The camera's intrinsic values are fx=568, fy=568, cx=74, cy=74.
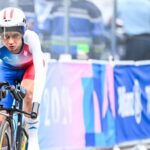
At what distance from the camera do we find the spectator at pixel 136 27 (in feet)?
49.4

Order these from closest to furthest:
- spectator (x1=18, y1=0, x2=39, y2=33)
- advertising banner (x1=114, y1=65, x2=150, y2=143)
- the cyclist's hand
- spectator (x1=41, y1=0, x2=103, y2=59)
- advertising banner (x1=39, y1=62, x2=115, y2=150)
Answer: the cyclist's hand
advertising banner (x1=39, y1=62, x2=115, y2=150)
spectator (x1=18, y1=0, x2=39, y2=33)
advertising banner (x1=114, y1=65, x2=150, y2=143)
spectator (x1=41, y1=0, x2=103, y2=59)

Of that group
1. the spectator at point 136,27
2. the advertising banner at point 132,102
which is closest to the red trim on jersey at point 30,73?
the advertising banner at point 132,102

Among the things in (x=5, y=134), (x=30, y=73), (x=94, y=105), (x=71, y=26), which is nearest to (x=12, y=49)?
(x=30, y=73)

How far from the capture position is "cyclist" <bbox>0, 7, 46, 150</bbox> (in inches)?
235

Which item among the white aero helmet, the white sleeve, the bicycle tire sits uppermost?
the white aero helmet

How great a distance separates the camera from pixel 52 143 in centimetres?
909

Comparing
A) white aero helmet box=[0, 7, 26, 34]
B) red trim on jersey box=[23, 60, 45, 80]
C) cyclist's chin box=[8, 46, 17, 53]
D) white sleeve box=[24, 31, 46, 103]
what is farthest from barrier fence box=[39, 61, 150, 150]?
white aero helmet box=[0, 7, 26, 34]

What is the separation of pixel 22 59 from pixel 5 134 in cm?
107

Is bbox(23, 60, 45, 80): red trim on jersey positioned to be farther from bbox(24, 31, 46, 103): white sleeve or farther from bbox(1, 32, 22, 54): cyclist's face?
bbox(1, 32, 22, 54): cyclist's face

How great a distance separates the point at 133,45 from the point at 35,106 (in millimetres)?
9918

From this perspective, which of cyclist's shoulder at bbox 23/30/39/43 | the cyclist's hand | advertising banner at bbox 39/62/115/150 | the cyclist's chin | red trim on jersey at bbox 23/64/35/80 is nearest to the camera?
the cyclist's hand

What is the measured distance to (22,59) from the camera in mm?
6379

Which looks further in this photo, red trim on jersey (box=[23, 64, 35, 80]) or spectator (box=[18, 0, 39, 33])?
spectator (box=[18, 0, 39, 33])

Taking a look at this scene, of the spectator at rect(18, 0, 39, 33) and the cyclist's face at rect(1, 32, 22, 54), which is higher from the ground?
the spectator at rect(18, 0, 39, 33)
